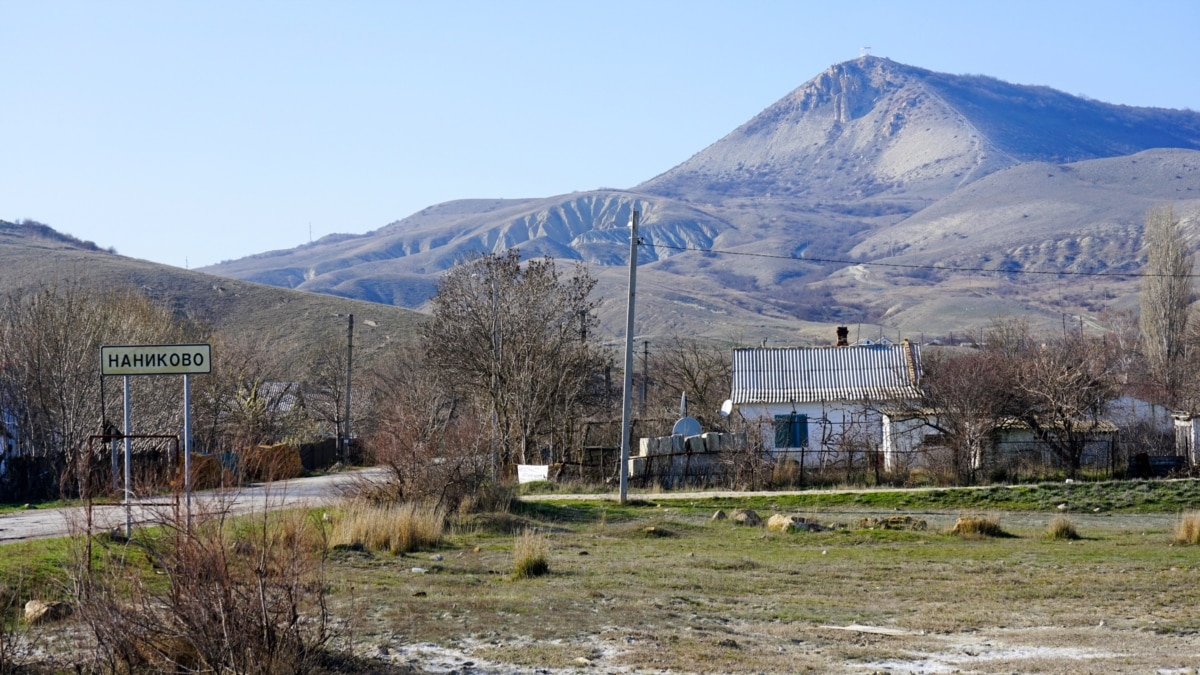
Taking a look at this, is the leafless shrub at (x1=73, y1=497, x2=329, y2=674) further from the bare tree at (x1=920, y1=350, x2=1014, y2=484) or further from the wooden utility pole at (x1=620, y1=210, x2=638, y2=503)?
the bare tree at (x1=920, y1=350, x2=1014, y2=484)

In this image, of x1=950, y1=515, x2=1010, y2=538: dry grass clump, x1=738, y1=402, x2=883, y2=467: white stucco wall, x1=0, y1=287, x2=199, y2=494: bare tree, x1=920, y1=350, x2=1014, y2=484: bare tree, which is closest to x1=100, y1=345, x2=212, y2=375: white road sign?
x1=950, y1=515, x2=1010, y2=538: dry grass clump

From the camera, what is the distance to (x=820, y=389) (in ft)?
140

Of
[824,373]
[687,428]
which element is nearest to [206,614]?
[687,428]

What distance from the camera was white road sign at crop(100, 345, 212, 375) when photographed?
13.0 m

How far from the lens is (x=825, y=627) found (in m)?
10.8

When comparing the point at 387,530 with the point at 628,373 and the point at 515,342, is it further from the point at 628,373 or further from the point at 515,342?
the point at 515,342

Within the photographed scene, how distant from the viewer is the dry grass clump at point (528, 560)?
45.3 ft

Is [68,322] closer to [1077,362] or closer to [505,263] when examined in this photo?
[505,263]

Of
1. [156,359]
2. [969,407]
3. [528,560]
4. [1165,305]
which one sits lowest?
[528,560]

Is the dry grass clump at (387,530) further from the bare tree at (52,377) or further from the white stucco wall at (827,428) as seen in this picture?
Result: the white stucco wall at (827,428)

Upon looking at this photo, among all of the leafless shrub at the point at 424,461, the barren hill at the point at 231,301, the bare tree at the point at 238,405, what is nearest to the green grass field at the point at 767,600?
the leafless shrub at the point at 424,461

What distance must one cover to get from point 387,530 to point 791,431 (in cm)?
2742

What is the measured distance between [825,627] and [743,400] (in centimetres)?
3260

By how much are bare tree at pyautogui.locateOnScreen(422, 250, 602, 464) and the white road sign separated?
24.0 m
